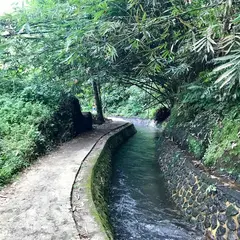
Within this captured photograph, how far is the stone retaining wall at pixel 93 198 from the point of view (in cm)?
321

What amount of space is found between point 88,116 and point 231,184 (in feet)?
23.7

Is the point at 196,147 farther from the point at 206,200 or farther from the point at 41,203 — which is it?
the point at 41,203

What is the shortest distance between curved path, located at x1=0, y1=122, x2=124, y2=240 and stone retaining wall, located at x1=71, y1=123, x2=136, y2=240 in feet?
0.39

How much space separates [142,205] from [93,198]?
4.03 ft

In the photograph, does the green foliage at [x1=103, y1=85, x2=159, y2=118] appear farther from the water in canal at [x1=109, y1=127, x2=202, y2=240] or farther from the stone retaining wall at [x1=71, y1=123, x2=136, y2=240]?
the stone retaining wall at [x1=71, y1=123, x2=136, y2=240]

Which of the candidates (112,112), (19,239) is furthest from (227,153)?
(112,112)

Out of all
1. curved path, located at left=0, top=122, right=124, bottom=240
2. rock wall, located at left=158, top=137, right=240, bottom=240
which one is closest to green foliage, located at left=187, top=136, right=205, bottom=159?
rock wall, located at left=158, top=137, right=240, bottom=240

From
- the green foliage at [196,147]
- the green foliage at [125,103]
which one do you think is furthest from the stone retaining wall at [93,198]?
the green foliage at [125,103]

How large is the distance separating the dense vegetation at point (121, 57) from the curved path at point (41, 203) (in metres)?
0.43

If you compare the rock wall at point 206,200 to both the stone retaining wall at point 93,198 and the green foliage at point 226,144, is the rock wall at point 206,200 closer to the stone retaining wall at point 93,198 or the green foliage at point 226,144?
the green foliage at point 226,144

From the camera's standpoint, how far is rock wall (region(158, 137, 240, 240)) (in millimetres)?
3328

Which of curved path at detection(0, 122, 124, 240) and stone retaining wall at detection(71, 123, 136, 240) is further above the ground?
curved path at detection(0, 122, 124, 240)

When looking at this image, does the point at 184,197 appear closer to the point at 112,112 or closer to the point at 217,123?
the point at 217,123

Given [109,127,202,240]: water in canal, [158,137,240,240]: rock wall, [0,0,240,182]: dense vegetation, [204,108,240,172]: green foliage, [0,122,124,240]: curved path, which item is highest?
[0,0,240,182]: dense vegetation
